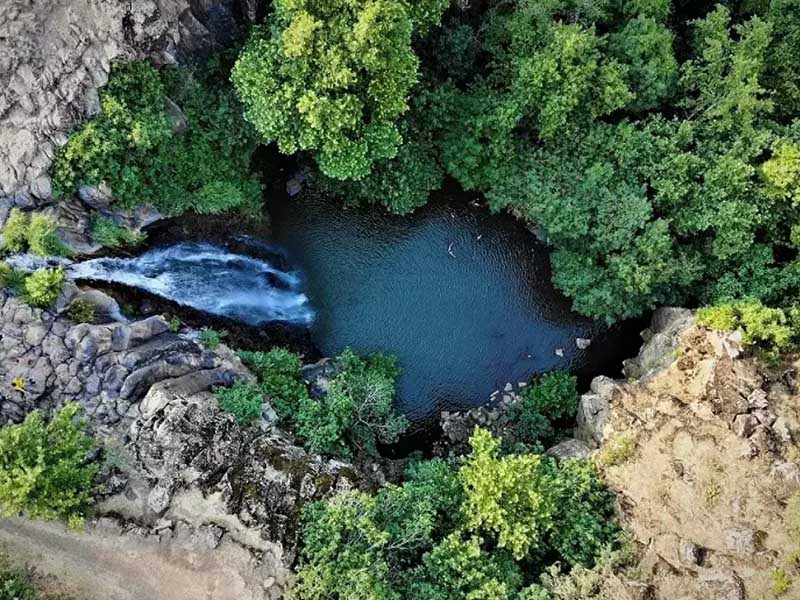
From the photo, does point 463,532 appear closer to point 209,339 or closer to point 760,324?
point 209,339

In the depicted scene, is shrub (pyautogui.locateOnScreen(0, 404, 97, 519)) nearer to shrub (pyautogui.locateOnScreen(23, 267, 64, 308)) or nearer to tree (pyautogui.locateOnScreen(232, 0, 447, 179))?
shrub (pyautogui.locateOnScreen(23, 267, 64, 308))

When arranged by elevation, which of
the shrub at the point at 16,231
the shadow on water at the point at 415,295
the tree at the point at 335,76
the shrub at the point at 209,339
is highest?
the tree at the point at 335,76

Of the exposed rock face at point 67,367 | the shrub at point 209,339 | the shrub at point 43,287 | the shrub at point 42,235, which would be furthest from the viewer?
the shrub at point 209,339

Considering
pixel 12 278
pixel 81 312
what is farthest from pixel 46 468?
pixel 12 278

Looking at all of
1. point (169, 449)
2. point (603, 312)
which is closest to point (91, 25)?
point (169, 449)

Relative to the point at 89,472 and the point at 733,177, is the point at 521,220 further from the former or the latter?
the point at 89,472

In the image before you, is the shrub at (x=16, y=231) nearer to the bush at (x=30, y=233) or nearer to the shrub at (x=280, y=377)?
the bush at (x=30, y=233)

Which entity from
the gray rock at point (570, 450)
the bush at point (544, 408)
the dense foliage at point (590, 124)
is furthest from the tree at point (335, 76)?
the gray rock at point (570, 450)

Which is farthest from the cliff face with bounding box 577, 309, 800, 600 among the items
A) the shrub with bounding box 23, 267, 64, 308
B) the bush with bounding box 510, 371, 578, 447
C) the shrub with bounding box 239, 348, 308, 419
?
the shrub with bounding box 23, 267, 64, 308
